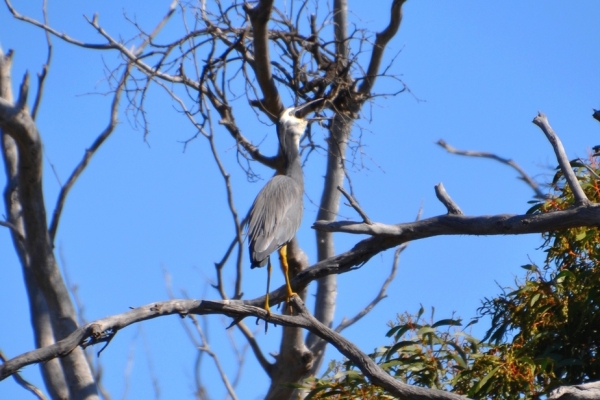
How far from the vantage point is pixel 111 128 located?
5.78 meters

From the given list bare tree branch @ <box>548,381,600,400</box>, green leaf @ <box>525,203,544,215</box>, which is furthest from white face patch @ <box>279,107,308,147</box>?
bare tree branch @ <box>548,381,600,400</box>

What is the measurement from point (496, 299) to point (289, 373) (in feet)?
6.77

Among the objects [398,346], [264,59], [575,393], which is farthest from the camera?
[264,59]

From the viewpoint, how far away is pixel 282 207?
15.0 ft

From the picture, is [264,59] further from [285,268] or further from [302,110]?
[285,268]

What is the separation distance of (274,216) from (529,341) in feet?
4.85

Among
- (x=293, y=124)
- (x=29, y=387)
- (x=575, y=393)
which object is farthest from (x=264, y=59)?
(x=575, y=393)

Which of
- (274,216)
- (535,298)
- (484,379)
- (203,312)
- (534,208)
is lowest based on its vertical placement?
(484,379)

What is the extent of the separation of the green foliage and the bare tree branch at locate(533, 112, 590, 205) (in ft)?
0.66

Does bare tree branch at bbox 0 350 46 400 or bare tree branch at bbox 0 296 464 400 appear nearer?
bare tree branch at bbox 0 296 464 400

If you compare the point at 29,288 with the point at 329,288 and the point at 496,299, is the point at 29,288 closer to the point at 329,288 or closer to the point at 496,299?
the point at 329,288

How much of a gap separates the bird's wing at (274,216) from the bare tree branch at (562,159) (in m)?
1.47

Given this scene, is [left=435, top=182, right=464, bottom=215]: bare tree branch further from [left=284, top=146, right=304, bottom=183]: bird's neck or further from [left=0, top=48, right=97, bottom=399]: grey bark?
[left=0, top=48, right=97, bottom=399]: grey bark

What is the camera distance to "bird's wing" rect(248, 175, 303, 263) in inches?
165
